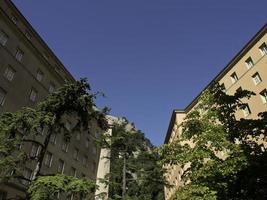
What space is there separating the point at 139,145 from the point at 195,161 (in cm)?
2059

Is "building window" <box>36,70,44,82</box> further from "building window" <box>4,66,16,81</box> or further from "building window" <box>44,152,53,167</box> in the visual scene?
"building window" <box>44,152,53,167</box>

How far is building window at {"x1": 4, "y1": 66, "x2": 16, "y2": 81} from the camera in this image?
88.7 ft

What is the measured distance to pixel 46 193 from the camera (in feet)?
42.0

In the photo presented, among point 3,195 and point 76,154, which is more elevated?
point 76,154

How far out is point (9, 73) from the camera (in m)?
27.5

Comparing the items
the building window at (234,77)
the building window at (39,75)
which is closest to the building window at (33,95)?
the building window at (39,75)

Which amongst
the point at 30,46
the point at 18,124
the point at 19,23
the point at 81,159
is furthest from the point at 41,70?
the point at 18,124

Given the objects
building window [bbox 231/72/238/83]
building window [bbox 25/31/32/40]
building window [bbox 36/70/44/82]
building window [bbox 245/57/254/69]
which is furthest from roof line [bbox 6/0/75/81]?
building window [bbox 245/57/254/69]

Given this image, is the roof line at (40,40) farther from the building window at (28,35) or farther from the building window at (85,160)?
the building window at (85,160)

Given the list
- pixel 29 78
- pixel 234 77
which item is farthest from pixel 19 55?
pixel 234 77

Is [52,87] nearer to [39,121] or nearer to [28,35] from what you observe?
[28,35]

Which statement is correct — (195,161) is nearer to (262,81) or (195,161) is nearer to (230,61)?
(262,81)

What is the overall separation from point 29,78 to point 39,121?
17.0 metres

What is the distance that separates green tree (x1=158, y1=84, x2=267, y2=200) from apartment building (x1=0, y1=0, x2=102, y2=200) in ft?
54.0
